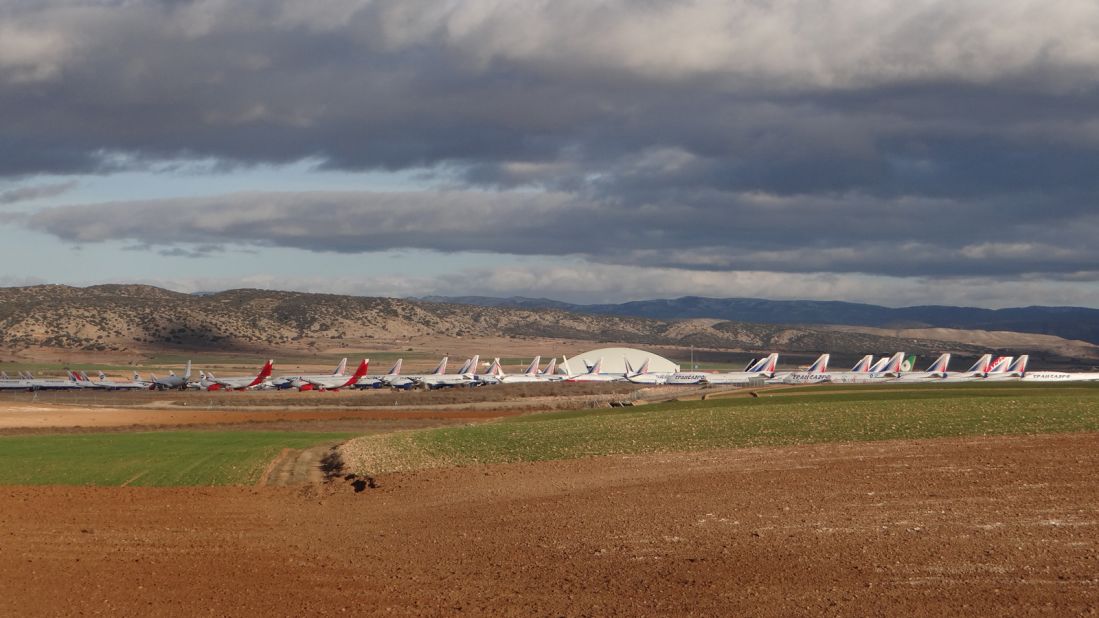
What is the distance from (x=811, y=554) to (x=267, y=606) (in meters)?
10.3

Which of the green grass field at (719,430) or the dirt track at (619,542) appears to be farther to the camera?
the green grass field at (719,430)

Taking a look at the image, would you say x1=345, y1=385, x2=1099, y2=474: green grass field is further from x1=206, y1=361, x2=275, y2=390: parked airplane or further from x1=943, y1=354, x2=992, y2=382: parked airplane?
x1=206, y1=361, x2=275, y2=390: parked airplane

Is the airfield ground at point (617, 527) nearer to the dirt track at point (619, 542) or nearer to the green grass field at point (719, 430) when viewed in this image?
the dirt track at point (619, 542)

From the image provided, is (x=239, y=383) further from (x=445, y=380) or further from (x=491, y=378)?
(x=491, y=378)

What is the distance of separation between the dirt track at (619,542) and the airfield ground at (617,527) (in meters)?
0.08

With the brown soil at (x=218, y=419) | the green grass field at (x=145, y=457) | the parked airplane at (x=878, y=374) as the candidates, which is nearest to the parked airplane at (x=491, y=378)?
the brown soil at (x=218, y=419)

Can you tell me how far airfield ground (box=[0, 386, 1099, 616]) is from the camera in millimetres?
18875

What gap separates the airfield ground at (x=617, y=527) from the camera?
1888 centimetres

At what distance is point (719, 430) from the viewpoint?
44500 mm

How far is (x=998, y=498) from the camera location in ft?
81.7

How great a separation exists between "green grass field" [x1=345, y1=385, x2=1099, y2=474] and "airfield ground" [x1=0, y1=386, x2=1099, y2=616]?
250mm

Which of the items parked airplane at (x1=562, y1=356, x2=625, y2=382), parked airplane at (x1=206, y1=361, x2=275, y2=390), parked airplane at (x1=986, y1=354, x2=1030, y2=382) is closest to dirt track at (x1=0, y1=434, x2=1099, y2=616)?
parked airplane at (x1=206, y1=361, x2=275, y2=390)

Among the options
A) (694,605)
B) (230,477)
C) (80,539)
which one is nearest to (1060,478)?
(694,605)

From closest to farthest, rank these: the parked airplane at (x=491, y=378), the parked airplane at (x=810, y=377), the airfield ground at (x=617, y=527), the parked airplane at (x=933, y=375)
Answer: the airfield ground at (x=617, y=527) < the parked airplane at (x=933, y=375) < the parked airplane at (x=810, y=377) < the parked airplane at (x=491, y=378)
